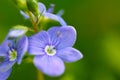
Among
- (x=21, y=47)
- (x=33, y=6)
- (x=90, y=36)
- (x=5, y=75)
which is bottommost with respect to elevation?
(x=90, y=36)

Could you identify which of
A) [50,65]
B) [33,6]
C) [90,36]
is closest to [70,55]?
[50,65]

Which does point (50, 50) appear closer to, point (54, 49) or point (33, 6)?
point (54, 49)

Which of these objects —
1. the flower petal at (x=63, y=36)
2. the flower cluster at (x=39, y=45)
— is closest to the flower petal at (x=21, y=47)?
the flower cluster at (x=39, y=45)

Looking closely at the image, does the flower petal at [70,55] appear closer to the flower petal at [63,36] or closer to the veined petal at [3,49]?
the flower petal at [63,36]

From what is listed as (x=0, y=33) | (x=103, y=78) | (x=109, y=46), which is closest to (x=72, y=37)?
(x=103, y=78)

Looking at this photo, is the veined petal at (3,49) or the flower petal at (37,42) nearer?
the flower petal at (37,42)

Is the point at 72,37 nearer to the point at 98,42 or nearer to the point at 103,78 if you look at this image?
the point at 103,78

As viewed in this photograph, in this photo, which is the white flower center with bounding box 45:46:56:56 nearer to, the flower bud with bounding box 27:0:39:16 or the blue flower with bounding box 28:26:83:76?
the blue flower with bounding box 28:26:83:76
